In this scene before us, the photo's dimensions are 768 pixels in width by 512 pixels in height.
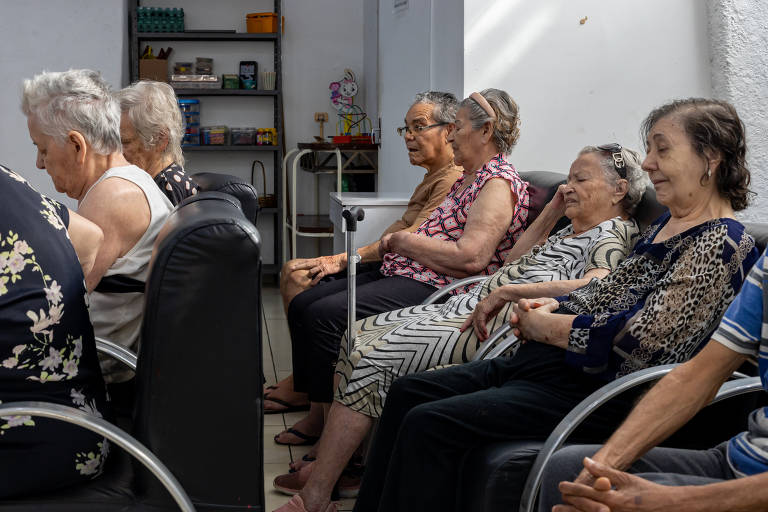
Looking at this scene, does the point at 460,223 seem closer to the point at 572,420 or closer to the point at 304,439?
the point at 304,439

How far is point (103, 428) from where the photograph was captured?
1.35 m

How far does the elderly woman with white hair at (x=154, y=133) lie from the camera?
10.6 feet

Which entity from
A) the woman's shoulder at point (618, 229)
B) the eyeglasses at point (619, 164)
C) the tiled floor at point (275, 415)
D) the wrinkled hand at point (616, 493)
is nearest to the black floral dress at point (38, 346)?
the wrinkled hand at point (616, 493)

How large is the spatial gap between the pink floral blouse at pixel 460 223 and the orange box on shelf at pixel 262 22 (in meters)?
3.70

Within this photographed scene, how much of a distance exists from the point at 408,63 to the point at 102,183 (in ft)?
9.75

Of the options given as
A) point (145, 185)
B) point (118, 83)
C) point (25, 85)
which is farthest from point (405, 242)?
point (118, 83)

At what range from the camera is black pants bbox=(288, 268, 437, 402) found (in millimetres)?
2908

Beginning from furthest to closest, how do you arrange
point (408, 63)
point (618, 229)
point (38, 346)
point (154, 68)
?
point (154, 68)
point (408, 63)
point (618, 229)
point (38, 346)

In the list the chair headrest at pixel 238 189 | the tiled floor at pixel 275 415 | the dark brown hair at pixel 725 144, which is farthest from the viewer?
the chair headrest at pixel 238 189

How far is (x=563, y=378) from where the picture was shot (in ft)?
6.21

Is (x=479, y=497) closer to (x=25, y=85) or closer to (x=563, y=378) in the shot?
(x=563, y=378)

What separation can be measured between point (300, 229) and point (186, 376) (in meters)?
4.57

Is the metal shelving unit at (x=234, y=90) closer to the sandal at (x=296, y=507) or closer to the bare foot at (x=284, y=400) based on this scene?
the bare foot at (x=284, y=400)

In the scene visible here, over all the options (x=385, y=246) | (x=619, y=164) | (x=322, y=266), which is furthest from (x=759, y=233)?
(x=322, y=266)
